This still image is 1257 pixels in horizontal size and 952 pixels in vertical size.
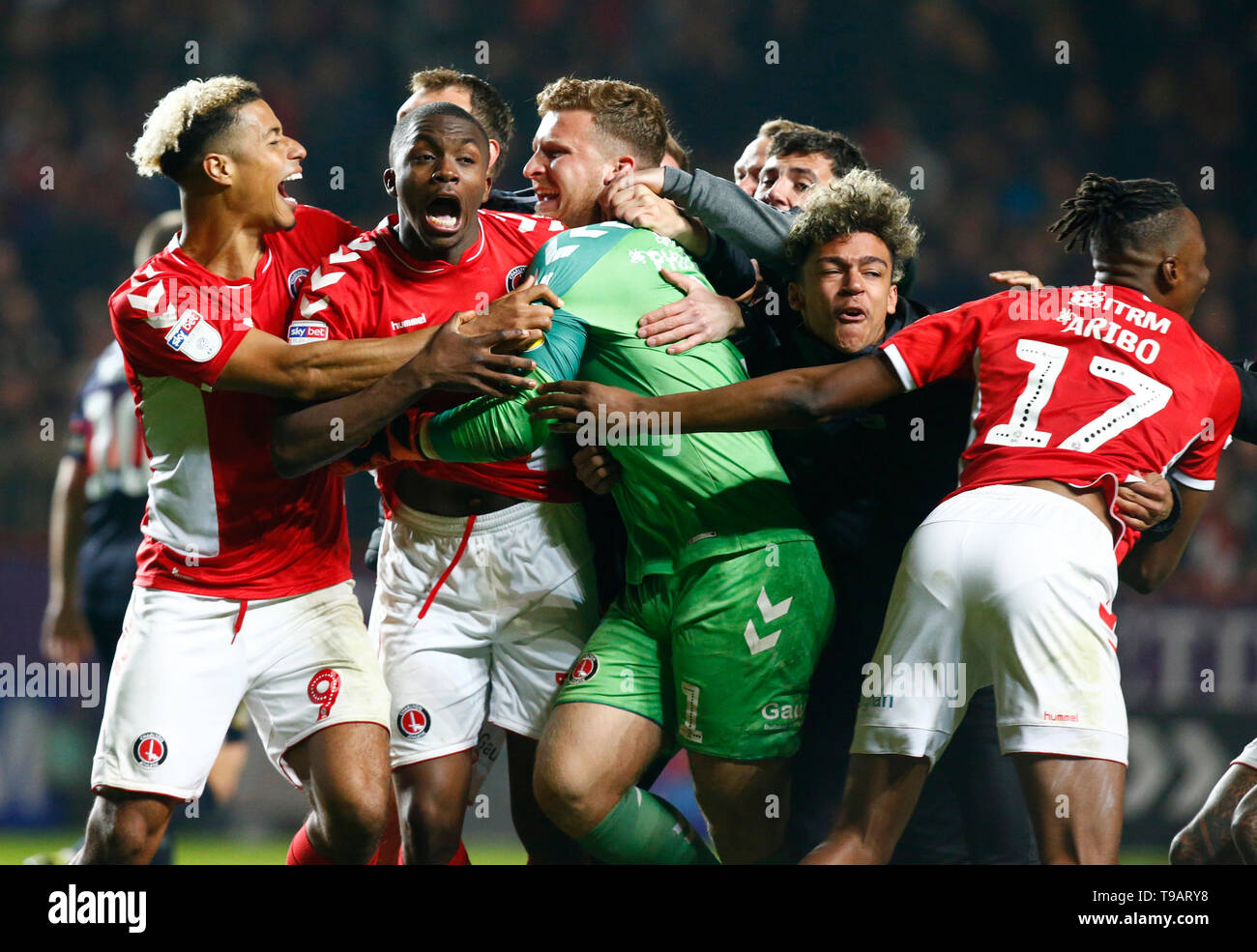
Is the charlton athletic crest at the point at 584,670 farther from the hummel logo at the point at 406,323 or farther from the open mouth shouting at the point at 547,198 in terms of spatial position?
the open mouth shouting at the point at 547,198

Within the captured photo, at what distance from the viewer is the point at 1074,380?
3295 mm

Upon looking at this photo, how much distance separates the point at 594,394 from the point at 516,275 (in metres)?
0.65

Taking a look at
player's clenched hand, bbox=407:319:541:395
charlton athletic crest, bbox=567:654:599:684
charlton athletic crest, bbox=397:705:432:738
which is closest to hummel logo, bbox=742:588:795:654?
charlton athletic crest, bbox=567:654:599:684

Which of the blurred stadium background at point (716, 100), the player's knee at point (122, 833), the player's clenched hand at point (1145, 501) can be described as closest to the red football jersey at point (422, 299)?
the player's knee at point (122, 833)

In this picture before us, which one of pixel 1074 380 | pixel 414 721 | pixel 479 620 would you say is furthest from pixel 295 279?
pixel 1074 380

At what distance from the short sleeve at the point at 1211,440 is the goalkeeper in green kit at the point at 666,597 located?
1.08 metres

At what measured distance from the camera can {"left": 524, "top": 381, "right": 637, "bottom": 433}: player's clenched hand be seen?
10.9 ft

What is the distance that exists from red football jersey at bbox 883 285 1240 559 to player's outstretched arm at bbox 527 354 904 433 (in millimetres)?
136

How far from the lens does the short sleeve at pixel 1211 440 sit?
346 cm

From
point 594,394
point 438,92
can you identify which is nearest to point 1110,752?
point 594,394

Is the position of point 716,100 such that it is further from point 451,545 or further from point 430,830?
point 430,830

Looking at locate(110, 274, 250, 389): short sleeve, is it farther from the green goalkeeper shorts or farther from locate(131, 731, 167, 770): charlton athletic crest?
the green goalkeeper shorts

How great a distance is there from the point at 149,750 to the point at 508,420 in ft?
4.30
